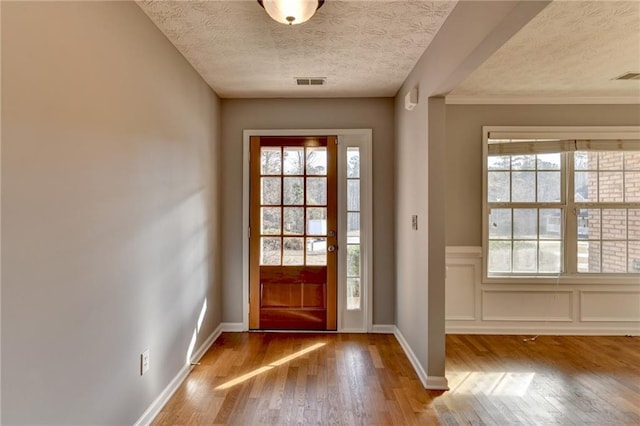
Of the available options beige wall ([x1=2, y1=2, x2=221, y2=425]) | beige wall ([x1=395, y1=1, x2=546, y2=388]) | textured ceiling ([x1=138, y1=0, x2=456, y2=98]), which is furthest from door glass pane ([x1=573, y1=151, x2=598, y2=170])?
beige wall ([x1=2, y1=2, x2=221, y2=425])

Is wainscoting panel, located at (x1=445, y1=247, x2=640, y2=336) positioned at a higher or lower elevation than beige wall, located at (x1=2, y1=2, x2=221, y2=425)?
lower

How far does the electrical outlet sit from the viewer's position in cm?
190

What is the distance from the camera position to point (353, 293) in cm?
352

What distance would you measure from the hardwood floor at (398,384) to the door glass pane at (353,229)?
99cm

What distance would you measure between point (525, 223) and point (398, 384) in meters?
2.23

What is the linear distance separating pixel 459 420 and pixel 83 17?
2.89 meters

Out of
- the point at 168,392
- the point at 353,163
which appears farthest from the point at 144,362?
the point at 353,163

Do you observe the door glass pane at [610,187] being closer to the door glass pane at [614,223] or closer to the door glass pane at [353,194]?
the door glass pane at [614,223]

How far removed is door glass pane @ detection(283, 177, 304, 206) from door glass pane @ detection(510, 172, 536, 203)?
222cm

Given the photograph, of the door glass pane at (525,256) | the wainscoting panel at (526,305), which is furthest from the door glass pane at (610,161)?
the wainscoting panel at (526,305)

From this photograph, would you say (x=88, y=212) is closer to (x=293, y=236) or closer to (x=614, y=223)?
(x=293, y=236)

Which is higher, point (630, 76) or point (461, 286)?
point (630, 76)

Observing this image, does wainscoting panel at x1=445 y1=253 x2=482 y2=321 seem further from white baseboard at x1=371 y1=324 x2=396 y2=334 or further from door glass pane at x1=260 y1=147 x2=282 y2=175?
door glass pane at x1=260 y1=147 x2=282 y2=175

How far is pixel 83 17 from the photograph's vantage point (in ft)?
4.74
